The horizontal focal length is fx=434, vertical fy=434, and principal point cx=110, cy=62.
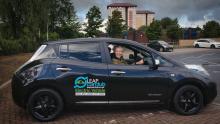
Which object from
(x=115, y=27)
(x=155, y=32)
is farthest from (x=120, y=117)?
(x=155, y=32)

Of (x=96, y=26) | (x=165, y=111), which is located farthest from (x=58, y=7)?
(x=165, y=111)

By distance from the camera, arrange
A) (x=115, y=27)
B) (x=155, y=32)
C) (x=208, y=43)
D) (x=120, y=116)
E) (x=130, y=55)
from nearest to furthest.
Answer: (x=120, y=116) < (x=130, y=55) < (x=208, y=43) < (x=115, y=27) < (x=155, y=32)

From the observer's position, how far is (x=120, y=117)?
848 cm

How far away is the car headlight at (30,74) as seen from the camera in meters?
8.20

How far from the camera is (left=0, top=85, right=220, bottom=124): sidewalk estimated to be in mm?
8109

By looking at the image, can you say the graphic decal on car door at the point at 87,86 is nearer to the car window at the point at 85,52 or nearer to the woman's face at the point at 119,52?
the car window at the point at 85,52

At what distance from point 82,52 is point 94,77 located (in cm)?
59

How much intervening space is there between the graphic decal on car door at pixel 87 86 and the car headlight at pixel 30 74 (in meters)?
0.76

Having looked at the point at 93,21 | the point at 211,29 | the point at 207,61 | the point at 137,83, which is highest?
the point at 93,21

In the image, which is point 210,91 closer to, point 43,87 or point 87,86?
point 87,86

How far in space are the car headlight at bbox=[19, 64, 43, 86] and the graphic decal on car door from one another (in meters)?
0.76

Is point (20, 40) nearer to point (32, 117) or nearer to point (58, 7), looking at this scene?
point (32, 117)

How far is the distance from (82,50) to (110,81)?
841 mm

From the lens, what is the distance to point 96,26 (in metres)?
84.7
